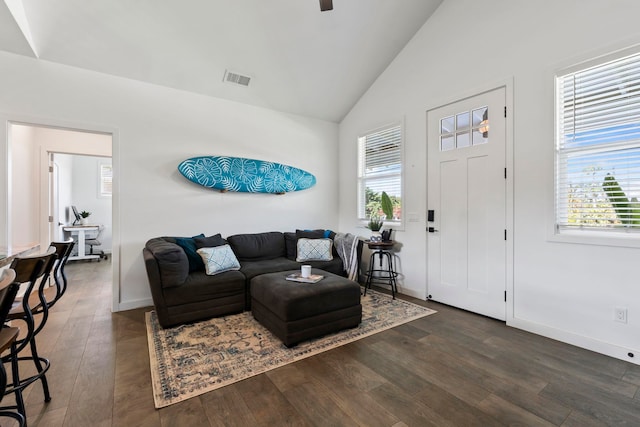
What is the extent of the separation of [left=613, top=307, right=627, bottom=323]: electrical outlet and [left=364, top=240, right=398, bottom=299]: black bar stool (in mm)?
2053

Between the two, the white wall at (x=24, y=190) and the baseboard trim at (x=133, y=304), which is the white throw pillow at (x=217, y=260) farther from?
the white wall at (x=24, y=190)

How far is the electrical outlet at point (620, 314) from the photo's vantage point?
2295 millimetres

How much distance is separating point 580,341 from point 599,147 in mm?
1684

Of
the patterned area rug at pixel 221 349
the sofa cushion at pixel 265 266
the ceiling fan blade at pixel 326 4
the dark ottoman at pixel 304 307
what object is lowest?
the patterned area rug at pixel 221 349

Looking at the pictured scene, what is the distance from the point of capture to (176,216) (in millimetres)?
3732

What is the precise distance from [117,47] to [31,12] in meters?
0.66

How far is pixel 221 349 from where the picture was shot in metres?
2.43

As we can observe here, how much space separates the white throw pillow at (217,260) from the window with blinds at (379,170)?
2.32 metres

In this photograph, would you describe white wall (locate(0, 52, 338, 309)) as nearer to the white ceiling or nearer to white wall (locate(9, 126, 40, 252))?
the white ceiling

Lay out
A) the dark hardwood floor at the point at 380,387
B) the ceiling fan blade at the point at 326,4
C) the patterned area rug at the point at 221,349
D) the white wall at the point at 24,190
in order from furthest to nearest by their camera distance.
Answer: the white wall at the point at 24,190
the ceiling fan blade at the point at 326,4
the patterned area rug at the point at 221,349
the dark hardwood floor at the point at 380,387

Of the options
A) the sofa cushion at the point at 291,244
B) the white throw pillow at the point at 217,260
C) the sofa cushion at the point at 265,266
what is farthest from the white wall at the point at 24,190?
the sofa cushion at the point at 291,244

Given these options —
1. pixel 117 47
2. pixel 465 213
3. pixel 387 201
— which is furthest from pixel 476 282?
pixel 117 47

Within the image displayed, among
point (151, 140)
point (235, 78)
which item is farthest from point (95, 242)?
point (235, 78)

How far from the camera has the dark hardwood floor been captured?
1657 millimetres
